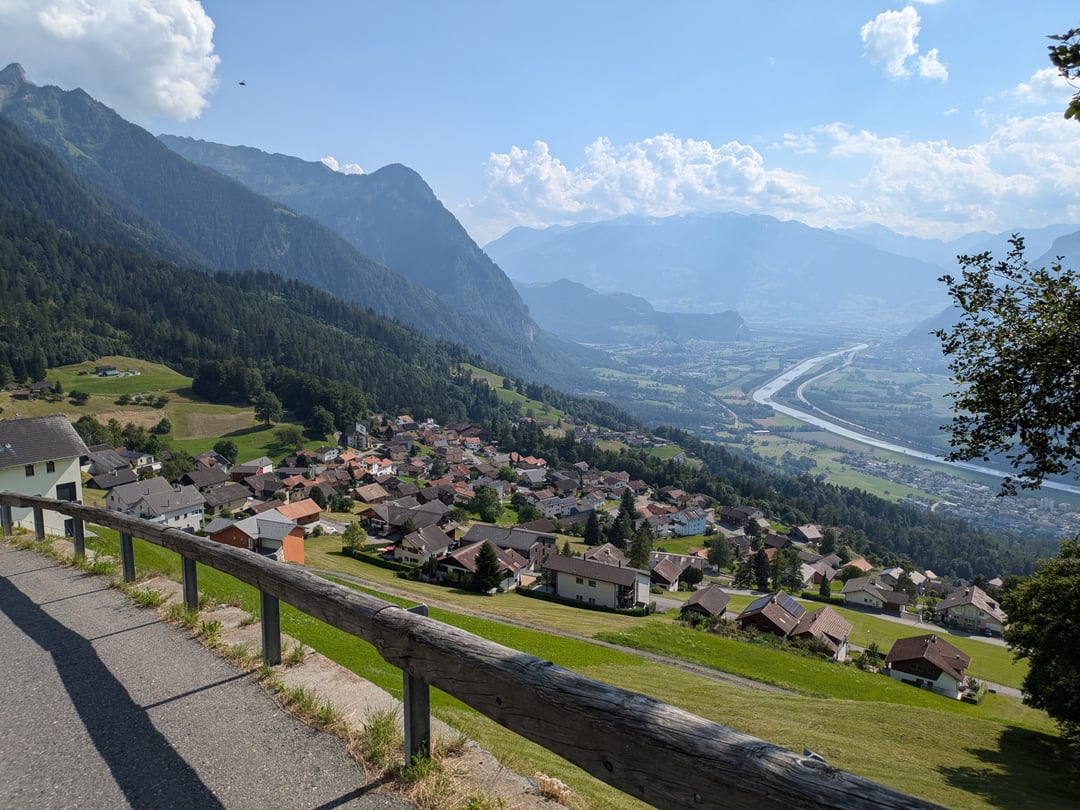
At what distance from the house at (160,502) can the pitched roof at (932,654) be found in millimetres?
56514

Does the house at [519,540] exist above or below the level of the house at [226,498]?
below

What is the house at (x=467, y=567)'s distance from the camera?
4834cm

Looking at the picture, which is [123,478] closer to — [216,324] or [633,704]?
[633,704]

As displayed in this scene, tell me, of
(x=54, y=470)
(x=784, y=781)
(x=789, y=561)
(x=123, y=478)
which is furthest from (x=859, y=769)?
(x=123, y=478)

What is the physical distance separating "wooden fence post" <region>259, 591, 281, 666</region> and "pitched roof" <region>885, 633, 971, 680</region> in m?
45.1

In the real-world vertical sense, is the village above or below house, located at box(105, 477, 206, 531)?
below

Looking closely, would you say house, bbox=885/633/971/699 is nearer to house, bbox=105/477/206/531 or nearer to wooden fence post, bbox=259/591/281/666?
wooden fence post, bbox=259/591/281/666

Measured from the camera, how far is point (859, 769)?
432 inches

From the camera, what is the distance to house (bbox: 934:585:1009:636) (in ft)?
201

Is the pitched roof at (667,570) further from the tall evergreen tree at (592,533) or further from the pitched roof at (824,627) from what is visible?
the pitched roof at (824,627)

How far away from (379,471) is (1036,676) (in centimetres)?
8949

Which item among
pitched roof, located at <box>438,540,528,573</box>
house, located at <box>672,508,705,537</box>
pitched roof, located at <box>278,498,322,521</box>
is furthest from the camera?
house, located at <box>672,508,705,537</box>

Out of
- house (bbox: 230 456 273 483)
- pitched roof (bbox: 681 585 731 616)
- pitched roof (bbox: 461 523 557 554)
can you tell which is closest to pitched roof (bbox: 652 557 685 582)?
pitched roof (bbox: 681 585 731 616)

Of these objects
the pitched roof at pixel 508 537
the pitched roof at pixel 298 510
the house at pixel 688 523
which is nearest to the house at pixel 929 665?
the pitched roof at pixel 508 537
